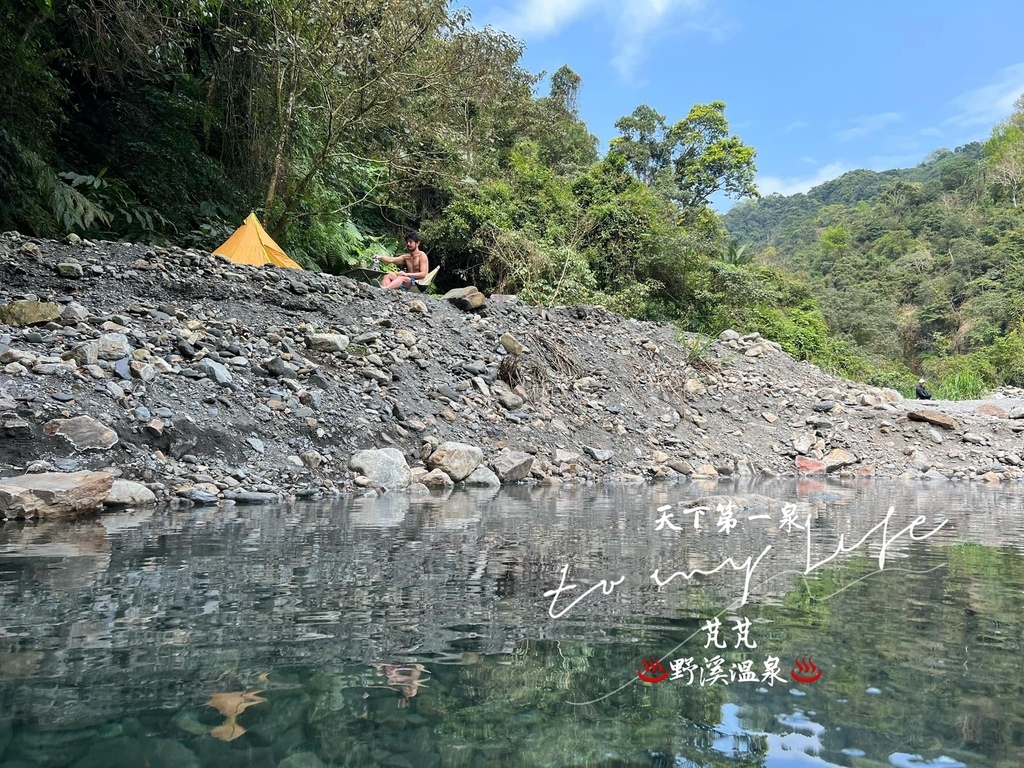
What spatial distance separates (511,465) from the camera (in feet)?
18.7

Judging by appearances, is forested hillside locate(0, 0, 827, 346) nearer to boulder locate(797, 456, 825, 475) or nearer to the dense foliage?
the dense foliage

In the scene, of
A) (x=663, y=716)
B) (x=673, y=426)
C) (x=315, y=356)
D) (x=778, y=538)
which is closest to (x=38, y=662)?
(x=663, y=716)

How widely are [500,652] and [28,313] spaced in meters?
5.31

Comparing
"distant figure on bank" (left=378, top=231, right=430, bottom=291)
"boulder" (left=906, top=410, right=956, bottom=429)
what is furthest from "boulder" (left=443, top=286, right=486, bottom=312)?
"boulder" (left=906, top=410, right=956, bottom=429)

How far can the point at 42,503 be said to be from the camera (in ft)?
10.3

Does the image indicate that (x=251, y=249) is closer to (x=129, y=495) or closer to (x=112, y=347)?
(x=112, y=347)

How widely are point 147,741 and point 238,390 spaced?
4387 mm

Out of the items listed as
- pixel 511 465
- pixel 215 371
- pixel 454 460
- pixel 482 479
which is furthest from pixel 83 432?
pixel 511 465

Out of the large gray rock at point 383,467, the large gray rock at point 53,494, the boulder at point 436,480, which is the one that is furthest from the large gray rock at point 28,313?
the boulder at point 436,480

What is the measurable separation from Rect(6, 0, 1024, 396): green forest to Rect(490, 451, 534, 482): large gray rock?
17.9 feet

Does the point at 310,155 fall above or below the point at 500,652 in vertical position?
above

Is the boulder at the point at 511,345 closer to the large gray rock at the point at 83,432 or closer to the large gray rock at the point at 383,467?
the large gray rock at the point at 383,467

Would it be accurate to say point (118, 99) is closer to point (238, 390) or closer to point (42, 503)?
point (238, 390)

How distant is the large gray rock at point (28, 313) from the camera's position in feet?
16.5
